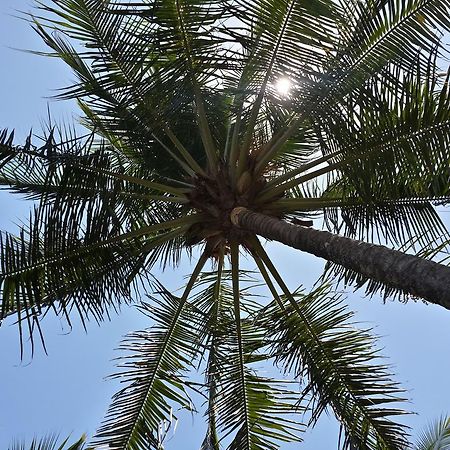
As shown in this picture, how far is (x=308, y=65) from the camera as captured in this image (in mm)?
5449

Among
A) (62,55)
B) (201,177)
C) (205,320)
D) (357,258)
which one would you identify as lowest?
(357,258)

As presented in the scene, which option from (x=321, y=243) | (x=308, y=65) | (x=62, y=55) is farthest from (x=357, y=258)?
(x=62, y=55)

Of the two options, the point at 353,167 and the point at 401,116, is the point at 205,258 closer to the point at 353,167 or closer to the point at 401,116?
the point at 353,167

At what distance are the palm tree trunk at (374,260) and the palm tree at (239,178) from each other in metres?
0.03

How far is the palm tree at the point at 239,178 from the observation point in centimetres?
536

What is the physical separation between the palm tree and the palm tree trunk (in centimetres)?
3

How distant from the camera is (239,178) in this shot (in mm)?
6305

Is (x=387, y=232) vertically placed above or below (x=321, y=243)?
above

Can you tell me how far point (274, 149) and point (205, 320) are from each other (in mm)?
2174

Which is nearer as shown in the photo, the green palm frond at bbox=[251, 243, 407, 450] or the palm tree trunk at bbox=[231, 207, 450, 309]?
the palm tree trunk at bbox=[231, 207, 450, 309]

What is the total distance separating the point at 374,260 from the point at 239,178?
2514 mm

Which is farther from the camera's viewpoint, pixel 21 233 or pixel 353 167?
pixel 21 233

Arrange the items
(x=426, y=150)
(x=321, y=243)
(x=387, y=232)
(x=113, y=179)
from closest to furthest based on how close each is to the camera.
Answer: (x=321, y=243) → (x=426, y=150) → (x=113, y=179) → (x=387, y=232)

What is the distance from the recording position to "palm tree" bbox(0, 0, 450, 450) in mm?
5363
